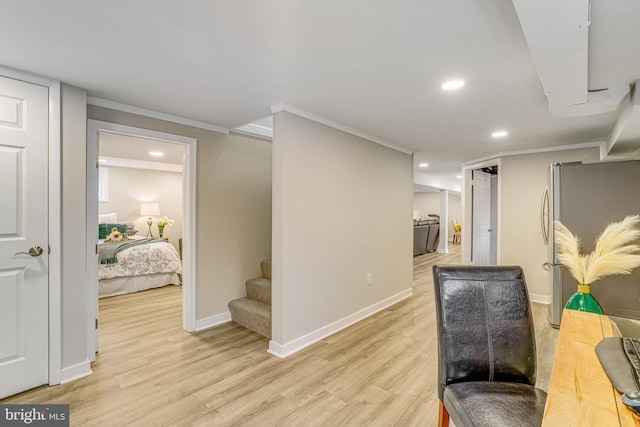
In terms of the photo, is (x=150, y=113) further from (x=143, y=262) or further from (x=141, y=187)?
(x=141, y=187)

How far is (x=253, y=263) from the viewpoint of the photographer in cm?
378

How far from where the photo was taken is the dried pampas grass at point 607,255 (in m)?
1.45

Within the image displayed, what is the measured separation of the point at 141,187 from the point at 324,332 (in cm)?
577

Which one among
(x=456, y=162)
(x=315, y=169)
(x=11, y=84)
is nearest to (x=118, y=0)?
(x=11, y=84)

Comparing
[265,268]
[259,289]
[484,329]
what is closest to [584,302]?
[484,329]

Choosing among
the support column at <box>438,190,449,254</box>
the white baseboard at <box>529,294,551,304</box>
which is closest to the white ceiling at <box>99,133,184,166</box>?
the white baseboard at <box>529,294,551,304</box>

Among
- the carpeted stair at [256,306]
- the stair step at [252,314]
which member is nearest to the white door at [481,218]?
the carpeted stair at [256,306]

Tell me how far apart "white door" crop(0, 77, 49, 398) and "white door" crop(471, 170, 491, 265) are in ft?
18.9

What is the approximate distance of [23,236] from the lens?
2.04m

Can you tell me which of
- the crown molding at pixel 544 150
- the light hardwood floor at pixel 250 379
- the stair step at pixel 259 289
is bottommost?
the light hardwood floor at pixel 250 379

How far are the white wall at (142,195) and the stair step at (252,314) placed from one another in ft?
14.4

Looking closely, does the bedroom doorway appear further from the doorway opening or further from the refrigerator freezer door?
the doorway opening

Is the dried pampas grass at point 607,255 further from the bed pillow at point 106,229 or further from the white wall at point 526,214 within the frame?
the bed pillow at point 106,229

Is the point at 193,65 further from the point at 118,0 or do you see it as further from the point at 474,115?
the point at 474,115
